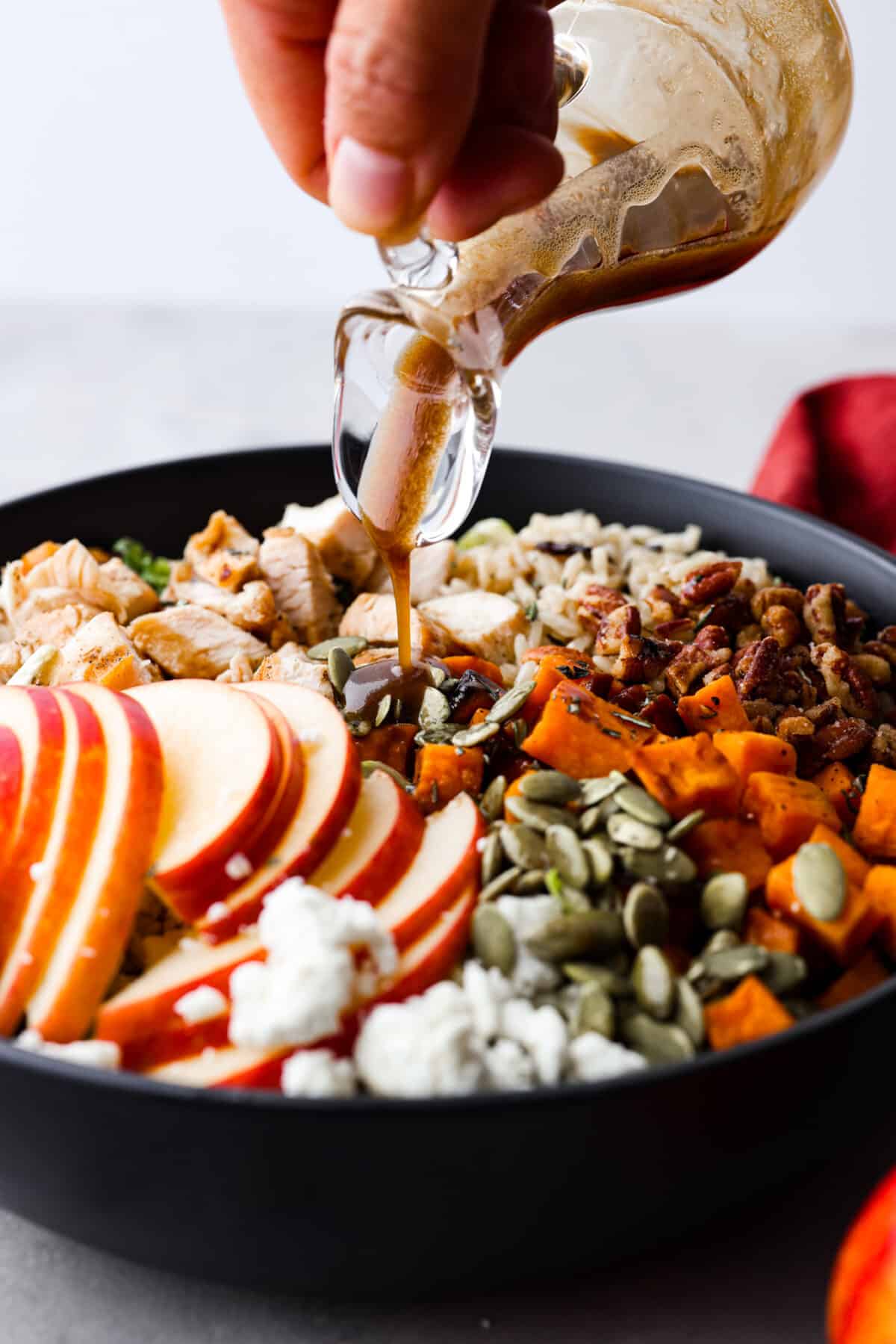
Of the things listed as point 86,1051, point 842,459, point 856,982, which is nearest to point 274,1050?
point 86,1051

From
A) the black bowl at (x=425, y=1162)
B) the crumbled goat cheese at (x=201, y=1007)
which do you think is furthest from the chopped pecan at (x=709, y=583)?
the crumbled goat cheese at (x=201, y=1007)

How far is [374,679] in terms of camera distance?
2465mm

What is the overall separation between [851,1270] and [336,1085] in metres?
0.59

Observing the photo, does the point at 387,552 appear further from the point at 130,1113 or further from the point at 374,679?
the point at 130,1113

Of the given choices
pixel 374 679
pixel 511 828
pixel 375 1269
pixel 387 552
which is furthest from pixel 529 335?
pixel 375 1269

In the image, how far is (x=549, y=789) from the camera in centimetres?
196

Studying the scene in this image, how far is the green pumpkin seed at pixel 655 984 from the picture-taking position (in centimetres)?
170

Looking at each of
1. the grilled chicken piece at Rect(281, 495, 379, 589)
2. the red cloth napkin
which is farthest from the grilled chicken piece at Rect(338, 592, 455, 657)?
the red cloth napkin

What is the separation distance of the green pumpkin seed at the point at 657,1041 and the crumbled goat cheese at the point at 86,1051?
0.61 m

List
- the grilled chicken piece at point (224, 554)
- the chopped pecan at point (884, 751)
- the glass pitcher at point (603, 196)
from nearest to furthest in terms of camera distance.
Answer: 1. the glass pitcher at point (603, 196)
2. the chopped pecan at point (884, 751)
3. the grilled chicken piece at point (224, 554)

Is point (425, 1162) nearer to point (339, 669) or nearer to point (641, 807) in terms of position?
point (641, 807)

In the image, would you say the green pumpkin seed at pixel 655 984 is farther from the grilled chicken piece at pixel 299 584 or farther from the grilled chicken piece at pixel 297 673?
the grilled chicken piece at pixel 299 584

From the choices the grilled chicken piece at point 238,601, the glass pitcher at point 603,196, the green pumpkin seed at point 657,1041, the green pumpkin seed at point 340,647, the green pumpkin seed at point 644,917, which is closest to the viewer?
the green pumpkin seed at point 657,1041

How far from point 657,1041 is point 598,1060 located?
10cm
